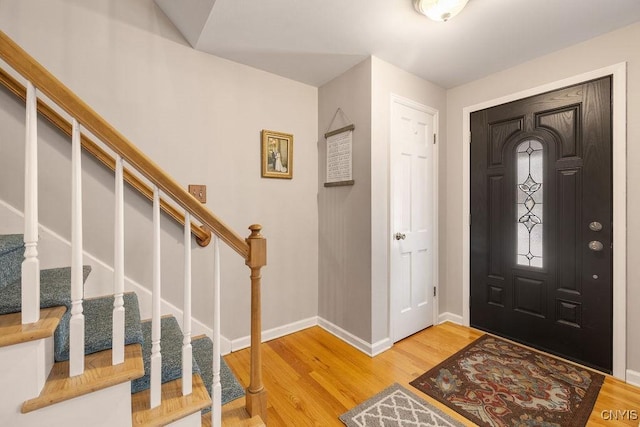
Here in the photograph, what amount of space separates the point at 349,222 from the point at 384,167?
A: 21.3 inches

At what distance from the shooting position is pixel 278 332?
2426 millimetres

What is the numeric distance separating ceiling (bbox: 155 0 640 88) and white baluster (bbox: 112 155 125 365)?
4.23 ft

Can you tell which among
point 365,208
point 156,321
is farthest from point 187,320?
point 365,208

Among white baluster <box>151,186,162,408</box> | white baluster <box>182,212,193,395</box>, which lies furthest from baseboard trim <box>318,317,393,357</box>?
white baluster <box>151,186,162,408</box>

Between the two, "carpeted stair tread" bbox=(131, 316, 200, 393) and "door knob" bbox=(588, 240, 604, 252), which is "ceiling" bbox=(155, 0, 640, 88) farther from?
"carpeted stair tread" bbox=(131, 316, 200, 393)

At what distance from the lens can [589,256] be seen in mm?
1947

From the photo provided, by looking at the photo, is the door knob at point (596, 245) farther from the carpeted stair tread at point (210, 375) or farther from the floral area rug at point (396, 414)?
the carpeted stair tread at point (210, 375)

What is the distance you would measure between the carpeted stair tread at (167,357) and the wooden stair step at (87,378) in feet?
0.69

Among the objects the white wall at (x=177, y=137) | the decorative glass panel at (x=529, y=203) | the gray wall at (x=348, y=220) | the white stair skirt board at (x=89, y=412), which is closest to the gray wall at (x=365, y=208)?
the gray wall at (x=348, y=220)

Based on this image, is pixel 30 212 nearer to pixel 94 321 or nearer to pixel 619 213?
pixel 94 321

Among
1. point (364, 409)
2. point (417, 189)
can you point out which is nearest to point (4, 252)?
point (364, 409)

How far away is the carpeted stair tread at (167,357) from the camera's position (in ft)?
3.88

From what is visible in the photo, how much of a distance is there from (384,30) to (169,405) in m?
2.36

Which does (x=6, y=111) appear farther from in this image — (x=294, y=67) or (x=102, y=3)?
(x=294, y=67)
